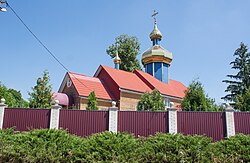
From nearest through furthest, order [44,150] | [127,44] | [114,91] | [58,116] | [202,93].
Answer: [44,150], [58,116], [202,93], [114,91], [127,44]

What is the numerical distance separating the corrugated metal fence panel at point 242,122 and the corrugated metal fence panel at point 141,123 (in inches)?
124

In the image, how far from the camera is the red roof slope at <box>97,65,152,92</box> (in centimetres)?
1900

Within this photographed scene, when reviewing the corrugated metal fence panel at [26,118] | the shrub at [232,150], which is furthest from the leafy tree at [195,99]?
the corrugated metal fence panel at [26,118]

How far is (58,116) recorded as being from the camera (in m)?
10.5

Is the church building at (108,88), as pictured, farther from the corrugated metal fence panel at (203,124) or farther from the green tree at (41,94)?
the corrugated metal fence panel at (203,124)

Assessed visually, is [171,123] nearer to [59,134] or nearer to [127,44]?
[59,134]

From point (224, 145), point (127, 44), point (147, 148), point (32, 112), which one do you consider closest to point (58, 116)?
point (32, 112)

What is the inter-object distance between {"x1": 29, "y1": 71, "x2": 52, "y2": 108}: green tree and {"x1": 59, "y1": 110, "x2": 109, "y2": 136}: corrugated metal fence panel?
403 cm

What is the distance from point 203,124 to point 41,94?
9350 mm

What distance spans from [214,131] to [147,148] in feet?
16.0

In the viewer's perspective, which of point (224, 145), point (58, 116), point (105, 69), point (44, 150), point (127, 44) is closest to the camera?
point (44, 150)

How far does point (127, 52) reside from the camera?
34000 mm

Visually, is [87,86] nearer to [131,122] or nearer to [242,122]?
[131,122]

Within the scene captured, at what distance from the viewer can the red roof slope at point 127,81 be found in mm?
19000
